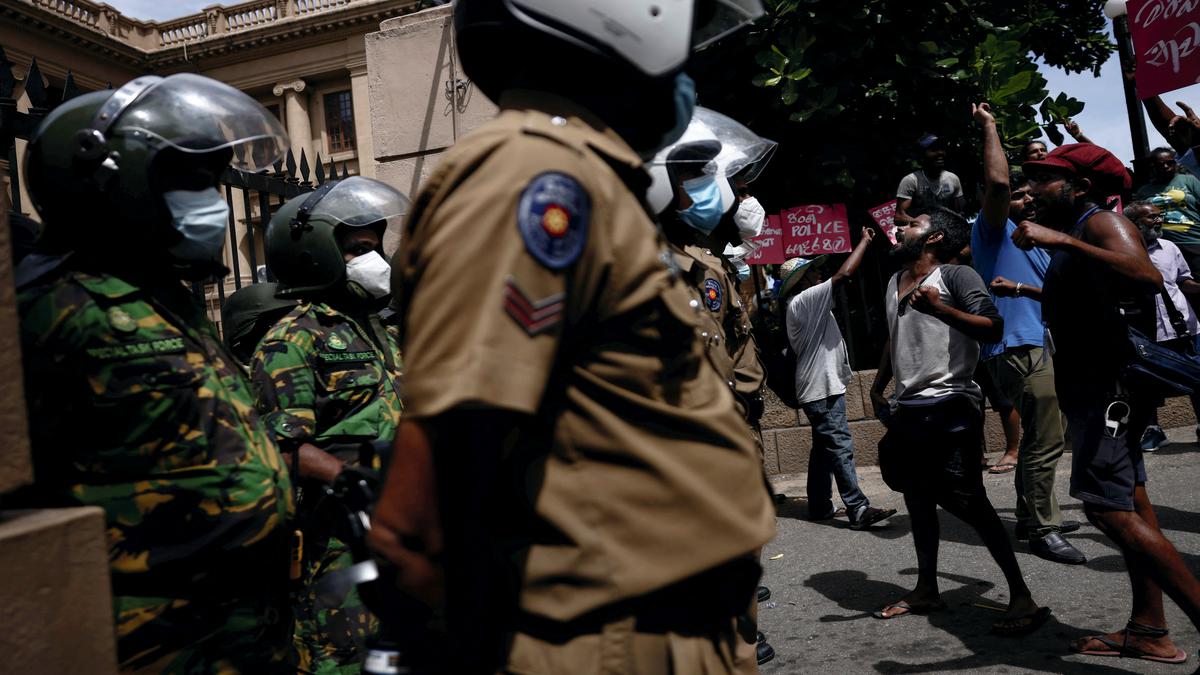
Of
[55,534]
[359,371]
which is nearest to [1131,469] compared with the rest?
[359,371]

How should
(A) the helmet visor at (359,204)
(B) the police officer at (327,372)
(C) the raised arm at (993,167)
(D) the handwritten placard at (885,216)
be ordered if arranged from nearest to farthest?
Answer: (B) the police officer at (327,372)
(A) the helmet visor at (359,204)
(C) the raised arm at (993,167)
(D) the handwritten placard at (885,216)

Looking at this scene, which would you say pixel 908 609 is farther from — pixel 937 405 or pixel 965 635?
pixel 937 405

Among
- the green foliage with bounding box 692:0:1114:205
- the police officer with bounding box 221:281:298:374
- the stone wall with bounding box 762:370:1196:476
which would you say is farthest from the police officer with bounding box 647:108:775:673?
the green foliage with bounding box 692:0:1114:205

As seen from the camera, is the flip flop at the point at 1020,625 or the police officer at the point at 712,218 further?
the flip flop at the point at 1020,625

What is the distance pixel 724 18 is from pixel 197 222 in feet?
4.16

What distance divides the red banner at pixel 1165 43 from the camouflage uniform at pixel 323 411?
612cm

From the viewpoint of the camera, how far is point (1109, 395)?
3.66 metres

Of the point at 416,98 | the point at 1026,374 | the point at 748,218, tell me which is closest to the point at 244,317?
the point at 416,98

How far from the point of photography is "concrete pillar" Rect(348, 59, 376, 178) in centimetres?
3080

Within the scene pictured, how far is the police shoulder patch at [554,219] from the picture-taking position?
119 centimetres

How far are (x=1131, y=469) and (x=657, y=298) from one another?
9.80 ft

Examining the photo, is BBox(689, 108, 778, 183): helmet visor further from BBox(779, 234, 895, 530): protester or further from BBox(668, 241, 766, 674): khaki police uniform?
BBox(779, 234, 895, 530): protester

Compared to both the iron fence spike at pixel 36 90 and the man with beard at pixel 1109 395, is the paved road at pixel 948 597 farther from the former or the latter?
the iron fence spike at pixel 36 90

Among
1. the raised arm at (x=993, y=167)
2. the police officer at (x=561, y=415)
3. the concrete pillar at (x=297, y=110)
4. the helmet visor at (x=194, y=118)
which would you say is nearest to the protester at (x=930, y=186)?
the raised arm at (x=993, y=167)
